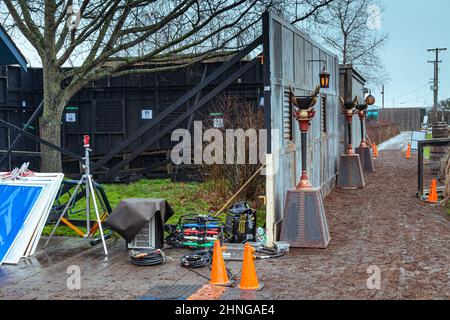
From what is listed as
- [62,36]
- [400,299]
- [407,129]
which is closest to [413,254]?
[400,299]

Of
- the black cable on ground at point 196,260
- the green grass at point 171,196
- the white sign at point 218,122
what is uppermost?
the white sign at point 218,122

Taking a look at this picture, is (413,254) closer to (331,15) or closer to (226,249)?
(226,249)

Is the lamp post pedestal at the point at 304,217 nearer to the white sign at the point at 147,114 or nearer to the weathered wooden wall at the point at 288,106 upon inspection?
the weathered wooden wall at the point at 288,106

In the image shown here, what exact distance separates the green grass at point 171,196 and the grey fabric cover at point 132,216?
197 cm

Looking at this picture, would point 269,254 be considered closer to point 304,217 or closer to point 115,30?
point 304,217

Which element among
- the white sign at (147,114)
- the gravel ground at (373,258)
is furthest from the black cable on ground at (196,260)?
the white sign at (147,114)

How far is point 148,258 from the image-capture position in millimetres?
7969

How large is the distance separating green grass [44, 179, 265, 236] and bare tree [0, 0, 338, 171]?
80.7 inches

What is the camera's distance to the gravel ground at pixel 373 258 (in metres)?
6.61

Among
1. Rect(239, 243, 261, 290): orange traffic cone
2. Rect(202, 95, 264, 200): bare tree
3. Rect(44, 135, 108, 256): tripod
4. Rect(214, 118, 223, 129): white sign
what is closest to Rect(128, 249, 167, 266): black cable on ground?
Rect(44, 135, 108, 256): tripod

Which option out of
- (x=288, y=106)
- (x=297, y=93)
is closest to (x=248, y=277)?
(x=288, y=106)

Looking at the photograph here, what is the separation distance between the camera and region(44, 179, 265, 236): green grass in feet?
38.8

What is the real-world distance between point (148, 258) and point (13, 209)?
226 cm

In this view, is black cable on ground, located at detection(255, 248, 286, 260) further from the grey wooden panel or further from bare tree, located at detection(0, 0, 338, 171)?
bare tree, located at detection(0, 0, 338, 171)
